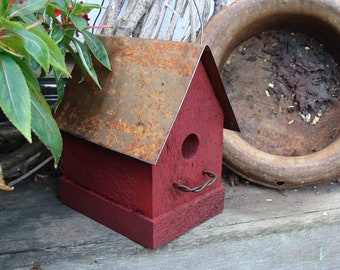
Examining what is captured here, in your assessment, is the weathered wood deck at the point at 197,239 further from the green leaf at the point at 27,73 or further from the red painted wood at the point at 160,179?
the green leaf at the point at 27,73

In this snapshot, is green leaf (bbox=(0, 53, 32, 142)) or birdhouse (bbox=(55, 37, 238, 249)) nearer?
green leaf (bbox=(0, 53, 32, 142))

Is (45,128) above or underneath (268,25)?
underneath

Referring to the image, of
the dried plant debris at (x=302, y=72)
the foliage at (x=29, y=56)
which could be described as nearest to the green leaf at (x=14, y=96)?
the foliage at (x=29, y=56)

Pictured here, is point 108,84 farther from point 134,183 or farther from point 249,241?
point 249,241

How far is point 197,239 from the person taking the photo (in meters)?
0.94

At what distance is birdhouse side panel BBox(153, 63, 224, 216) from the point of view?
87 cm

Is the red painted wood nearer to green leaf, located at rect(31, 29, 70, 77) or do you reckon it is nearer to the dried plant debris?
green leaf, located at rect(31, 29, 70, 77)

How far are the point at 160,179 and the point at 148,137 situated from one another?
0.35ft

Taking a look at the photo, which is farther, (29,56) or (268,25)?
(268,25)

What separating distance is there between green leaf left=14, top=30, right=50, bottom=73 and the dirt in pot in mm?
837

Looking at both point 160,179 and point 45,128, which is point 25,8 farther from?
point 160,179

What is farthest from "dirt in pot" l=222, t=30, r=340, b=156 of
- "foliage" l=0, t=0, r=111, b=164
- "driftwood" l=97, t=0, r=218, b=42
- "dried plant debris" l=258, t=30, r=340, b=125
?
"foliage" l=0, t=0, r=111, b=164

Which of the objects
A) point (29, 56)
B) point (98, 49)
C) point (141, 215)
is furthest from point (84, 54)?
point (141, 215)

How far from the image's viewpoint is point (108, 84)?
3.05 ft
